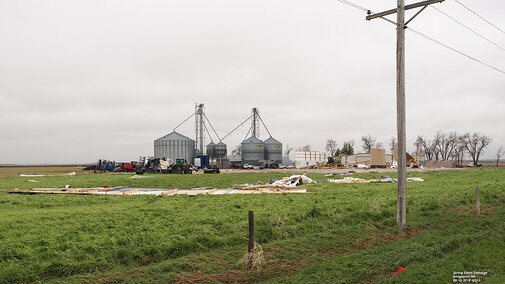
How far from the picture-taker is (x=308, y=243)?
9.12m

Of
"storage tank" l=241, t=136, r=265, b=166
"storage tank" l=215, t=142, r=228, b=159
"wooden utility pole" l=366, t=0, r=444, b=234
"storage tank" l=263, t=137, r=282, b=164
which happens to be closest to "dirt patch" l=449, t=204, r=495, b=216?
"wooden utility pole" l=366, t=0, r=444, b=234

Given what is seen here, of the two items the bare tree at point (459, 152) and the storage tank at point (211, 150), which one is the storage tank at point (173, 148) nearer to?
the storage tank at point (211, 150)

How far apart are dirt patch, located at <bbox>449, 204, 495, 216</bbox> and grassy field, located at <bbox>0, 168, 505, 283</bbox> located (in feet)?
0.42

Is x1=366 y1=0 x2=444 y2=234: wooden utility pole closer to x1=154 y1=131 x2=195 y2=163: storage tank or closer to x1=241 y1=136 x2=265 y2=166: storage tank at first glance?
x1=154 y1=131 x2=195 y2=163: storage tank

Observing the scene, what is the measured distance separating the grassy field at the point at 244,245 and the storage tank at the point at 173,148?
59.2 meters

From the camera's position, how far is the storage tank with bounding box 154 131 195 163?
72.8m

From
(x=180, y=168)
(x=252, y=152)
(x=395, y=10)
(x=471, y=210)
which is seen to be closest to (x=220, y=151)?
(x=252, y=152)

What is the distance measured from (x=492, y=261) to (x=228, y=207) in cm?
935

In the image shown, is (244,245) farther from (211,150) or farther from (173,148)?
(211,150)

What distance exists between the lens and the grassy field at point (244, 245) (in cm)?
685

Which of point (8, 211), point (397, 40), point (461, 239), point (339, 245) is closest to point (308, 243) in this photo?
point (339, 245)

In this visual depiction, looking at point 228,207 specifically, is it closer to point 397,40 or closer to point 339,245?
point 339,245

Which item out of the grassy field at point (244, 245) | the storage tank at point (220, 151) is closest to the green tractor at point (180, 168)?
the grassy field at point (244, 245)

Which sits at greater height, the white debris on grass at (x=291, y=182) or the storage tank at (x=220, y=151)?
the storage tank at (x=220, y=151)
